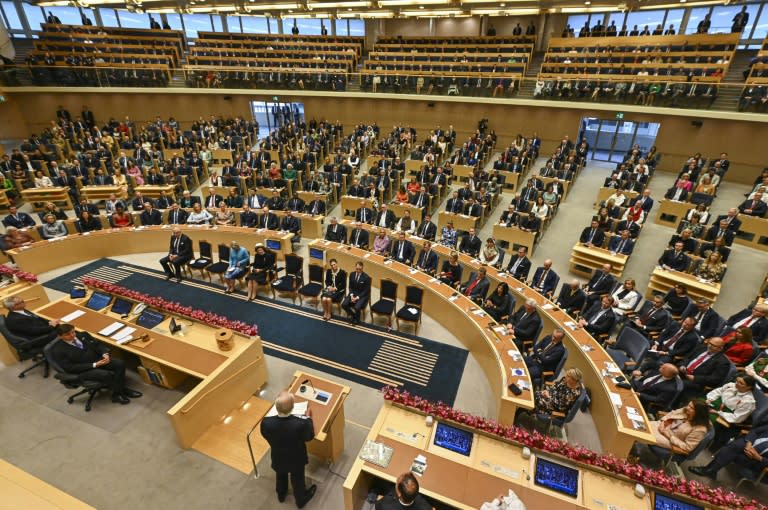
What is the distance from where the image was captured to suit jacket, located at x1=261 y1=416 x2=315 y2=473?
3.50 meters

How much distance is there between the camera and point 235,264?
8172 mm

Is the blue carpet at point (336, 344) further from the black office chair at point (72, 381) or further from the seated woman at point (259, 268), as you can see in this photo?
the black office chair at point (72, 381)

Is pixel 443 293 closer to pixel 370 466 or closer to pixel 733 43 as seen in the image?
pixel 370 466

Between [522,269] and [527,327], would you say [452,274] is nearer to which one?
[522,269]

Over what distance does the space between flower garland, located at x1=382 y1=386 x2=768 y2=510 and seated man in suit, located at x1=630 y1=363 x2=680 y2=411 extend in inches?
48.8

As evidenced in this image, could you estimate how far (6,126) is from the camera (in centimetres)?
1802

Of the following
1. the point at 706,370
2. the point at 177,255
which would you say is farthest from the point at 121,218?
the point at 706,370

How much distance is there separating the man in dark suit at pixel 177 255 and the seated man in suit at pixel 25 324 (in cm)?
294

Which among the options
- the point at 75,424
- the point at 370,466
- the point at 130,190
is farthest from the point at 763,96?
the point at 130,190

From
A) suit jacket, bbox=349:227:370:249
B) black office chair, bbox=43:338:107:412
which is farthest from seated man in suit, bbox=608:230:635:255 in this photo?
black office chair, bbox=43:338:107:412

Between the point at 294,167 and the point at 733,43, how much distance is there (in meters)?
16.4

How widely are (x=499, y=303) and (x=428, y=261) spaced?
1890 millimetres

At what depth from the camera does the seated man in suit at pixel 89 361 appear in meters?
4.78

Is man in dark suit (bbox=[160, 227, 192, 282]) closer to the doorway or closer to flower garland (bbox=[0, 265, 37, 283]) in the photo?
flower garland (bbox=[0, 265, 37, 283])
